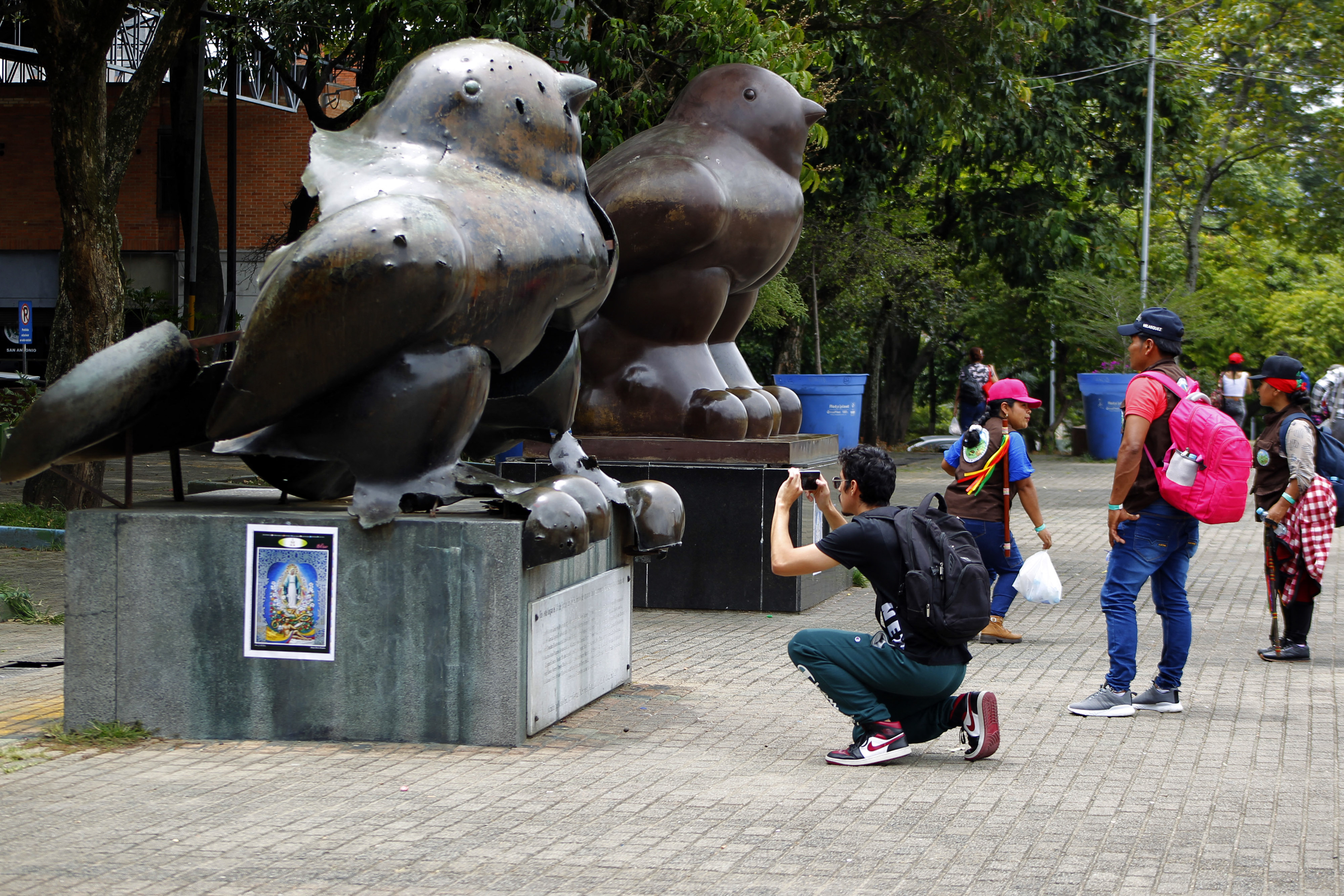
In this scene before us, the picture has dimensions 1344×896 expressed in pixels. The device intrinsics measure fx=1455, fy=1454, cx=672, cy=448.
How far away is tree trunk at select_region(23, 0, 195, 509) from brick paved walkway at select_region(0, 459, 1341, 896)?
753 centimetres

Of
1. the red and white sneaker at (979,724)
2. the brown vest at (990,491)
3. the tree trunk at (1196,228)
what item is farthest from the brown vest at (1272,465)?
the tree trunk at (1196,228)

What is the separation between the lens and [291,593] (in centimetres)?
583

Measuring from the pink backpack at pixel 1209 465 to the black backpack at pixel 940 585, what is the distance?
61.4 inches

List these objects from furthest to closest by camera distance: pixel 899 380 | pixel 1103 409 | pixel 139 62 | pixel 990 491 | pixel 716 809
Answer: pixel 899 380 < pixel 1103 409 < pixel 139 62 < pixel 990 491 < pixel 716 809

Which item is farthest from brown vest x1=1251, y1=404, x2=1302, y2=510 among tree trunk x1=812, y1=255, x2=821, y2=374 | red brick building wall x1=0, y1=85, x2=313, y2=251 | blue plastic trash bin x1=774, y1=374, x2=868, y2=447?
red brick building wall x1=0, y1=85, x2=313, y2=251

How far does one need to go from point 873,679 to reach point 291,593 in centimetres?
234

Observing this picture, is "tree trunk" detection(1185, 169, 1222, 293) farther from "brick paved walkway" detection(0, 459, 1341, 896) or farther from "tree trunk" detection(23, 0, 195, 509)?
"brick paved walkway" detection(0, 459, 1341, 896)

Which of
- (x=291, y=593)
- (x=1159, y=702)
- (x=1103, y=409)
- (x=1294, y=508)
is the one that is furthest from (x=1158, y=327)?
(x=1103, y=409)

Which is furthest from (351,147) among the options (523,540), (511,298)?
(523,540)

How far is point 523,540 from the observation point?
5.84 meters

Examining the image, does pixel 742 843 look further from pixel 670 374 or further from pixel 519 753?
pixel 670 374

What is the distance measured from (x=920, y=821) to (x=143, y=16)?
2331 cm

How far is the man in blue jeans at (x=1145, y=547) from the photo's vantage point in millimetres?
6742

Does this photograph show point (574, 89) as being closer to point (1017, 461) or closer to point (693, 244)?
point (693, 244)
